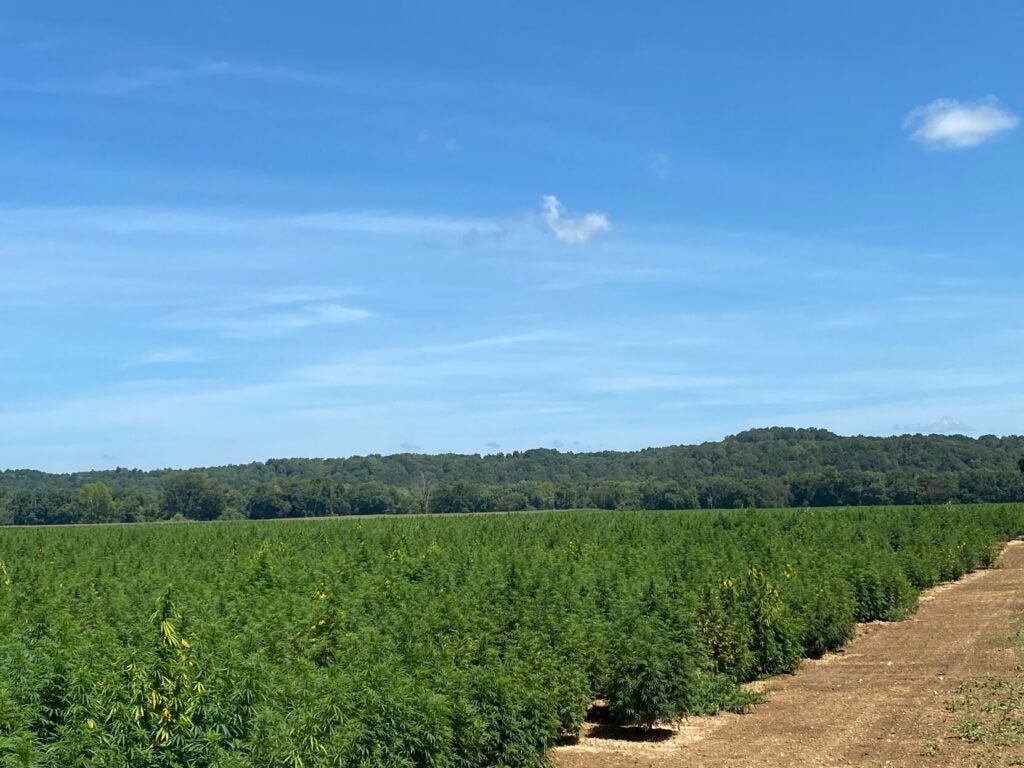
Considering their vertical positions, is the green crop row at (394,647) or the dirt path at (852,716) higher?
the green crop row at (394,647)

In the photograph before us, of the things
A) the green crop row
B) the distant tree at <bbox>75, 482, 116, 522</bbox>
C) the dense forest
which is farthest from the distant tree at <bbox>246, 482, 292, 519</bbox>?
the green crop row

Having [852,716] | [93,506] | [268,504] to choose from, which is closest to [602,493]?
[268,504]

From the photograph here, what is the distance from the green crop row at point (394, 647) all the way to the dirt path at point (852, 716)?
0.65 m

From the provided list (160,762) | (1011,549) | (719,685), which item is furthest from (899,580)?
(1011,549)

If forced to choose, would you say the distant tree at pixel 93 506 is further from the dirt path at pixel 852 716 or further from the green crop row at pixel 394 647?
the dirt path at pixel 852 716

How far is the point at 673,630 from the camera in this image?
56.2ft

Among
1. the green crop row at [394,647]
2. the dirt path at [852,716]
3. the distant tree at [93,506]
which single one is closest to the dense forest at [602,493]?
the distant tree at [93,506]

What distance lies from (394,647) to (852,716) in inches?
312

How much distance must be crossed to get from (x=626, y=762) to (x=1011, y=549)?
55.2 m

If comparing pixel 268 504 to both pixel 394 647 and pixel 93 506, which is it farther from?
pixel 394 647

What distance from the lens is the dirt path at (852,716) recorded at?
1492cm

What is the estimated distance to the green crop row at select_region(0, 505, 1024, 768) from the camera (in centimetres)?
1009

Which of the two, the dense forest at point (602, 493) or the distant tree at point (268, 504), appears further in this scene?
the distant tree at point (268, 504)

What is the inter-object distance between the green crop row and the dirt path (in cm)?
65
